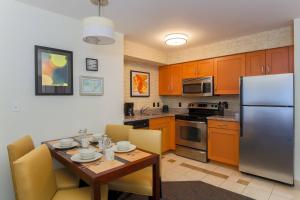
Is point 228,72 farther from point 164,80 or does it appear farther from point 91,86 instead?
point 91,86

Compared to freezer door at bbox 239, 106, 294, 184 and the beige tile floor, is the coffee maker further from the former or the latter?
freezer door at bbox 239, 106, 294, 184

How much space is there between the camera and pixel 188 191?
251 centimetres

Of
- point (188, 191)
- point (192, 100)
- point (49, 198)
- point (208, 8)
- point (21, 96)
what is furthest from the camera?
point (192, 100)

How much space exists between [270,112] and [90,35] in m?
2.65

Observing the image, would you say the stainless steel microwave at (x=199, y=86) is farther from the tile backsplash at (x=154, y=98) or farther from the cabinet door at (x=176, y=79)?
the tile backsplash at (x=154, y=98)

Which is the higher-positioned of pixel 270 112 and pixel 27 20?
pixel 27 20

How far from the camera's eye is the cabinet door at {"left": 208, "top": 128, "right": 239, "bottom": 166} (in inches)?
124

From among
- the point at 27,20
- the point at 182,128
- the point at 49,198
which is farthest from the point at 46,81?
the point at 182,128

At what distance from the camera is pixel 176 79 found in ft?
14.2

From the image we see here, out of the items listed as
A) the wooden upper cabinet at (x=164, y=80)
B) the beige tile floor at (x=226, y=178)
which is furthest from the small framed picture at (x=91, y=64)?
the wooden upper cabinet at (x=164, y=80)

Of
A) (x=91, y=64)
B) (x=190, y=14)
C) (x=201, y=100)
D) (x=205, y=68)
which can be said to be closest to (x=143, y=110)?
(x=201, y=100)

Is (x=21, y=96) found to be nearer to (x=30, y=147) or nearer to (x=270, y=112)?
(x=30, y=147)

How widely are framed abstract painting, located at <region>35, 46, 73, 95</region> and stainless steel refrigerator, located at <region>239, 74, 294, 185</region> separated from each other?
2.65 meters

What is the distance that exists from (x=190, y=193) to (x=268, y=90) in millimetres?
1866
